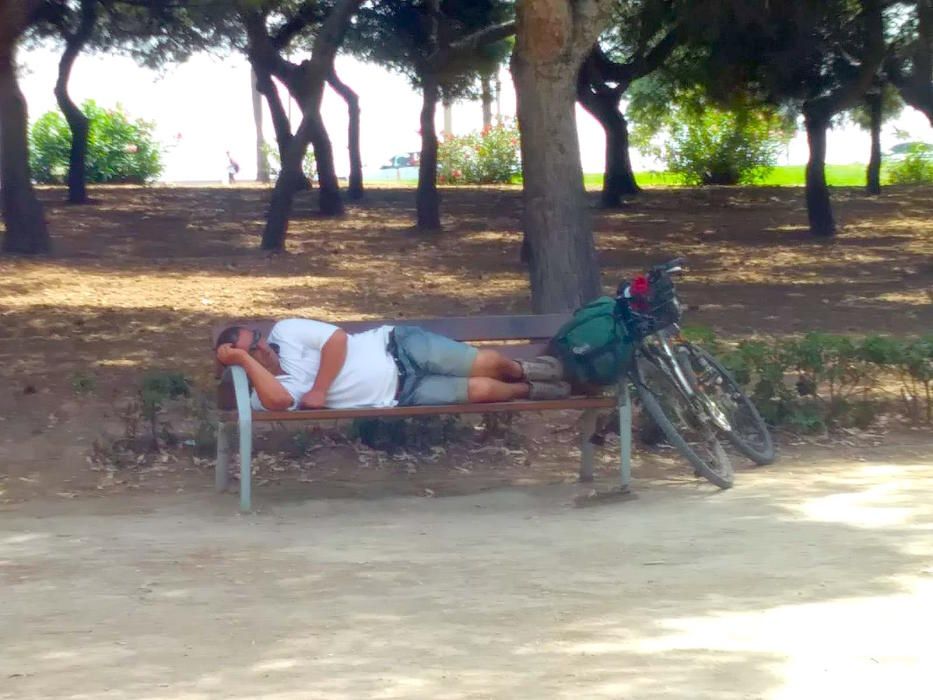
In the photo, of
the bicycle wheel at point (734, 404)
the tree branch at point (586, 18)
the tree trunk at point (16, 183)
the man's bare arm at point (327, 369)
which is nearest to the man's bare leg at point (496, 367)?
the man's bare arm at point (327, 369)

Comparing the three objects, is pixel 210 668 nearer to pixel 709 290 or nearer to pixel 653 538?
pixel 653 538

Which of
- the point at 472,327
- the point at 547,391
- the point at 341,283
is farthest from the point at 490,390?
the point at 341,283

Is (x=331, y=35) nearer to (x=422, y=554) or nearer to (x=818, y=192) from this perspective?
(x=818, y=192)

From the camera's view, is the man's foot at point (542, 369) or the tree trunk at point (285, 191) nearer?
the man's foot at point (542, 369)

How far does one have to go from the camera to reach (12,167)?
14.3m

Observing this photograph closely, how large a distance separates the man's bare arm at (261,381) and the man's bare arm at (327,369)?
117mm

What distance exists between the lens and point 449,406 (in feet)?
22.2

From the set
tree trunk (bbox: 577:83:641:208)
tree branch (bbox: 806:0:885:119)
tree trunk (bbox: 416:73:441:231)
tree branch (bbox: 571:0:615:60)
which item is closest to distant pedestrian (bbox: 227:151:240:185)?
tree trunk (bbox: 577:83:641:208)

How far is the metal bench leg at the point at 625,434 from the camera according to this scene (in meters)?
6.90

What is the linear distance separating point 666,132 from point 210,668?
2920cm

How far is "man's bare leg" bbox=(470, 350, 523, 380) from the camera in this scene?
7.03m

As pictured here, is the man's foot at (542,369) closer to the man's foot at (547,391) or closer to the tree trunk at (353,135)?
the man's foot at (547,391)

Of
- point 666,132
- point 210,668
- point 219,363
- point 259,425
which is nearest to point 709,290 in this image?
point 259,425

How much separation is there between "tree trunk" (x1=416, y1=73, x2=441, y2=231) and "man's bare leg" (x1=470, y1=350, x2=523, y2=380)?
11.2 meters
